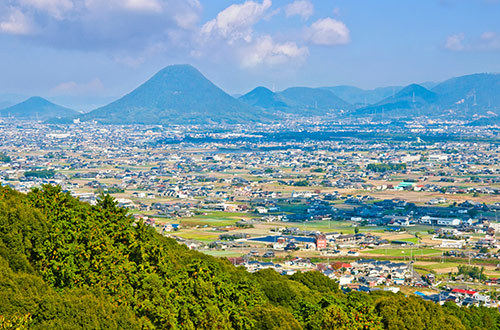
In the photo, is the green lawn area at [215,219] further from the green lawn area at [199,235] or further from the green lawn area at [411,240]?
the green lawn area at [411,240]

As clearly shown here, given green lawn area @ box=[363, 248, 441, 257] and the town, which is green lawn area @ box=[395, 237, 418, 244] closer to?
the town

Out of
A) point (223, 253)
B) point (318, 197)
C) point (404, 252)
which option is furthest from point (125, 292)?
point (318, 197)

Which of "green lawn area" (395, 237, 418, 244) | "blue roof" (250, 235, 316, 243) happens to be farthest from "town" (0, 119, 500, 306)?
"green lawn area" (395, 237, 418, 244)

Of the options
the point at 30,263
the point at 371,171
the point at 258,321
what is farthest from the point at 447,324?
the point at 371,171

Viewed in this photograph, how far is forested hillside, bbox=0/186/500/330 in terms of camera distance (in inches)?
478

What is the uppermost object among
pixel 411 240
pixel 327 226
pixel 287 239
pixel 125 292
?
pixel 125 292

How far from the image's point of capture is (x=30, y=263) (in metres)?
15.6

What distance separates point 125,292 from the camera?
1438cm

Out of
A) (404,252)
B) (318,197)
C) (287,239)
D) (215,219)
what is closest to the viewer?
(404,252)

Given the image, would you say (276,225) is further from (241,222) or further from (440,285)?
(440,285)

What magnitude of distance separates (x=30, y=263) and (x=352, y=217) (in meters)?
38.3

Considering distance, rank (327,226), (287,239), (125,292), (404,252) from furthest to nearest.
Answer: (327,226), (287,239), (404,252), (125,292)

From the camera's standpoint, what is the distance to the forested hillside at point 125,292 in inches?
478

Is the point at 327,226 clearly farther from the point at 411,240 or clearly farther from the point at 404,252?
the point at 404,252
